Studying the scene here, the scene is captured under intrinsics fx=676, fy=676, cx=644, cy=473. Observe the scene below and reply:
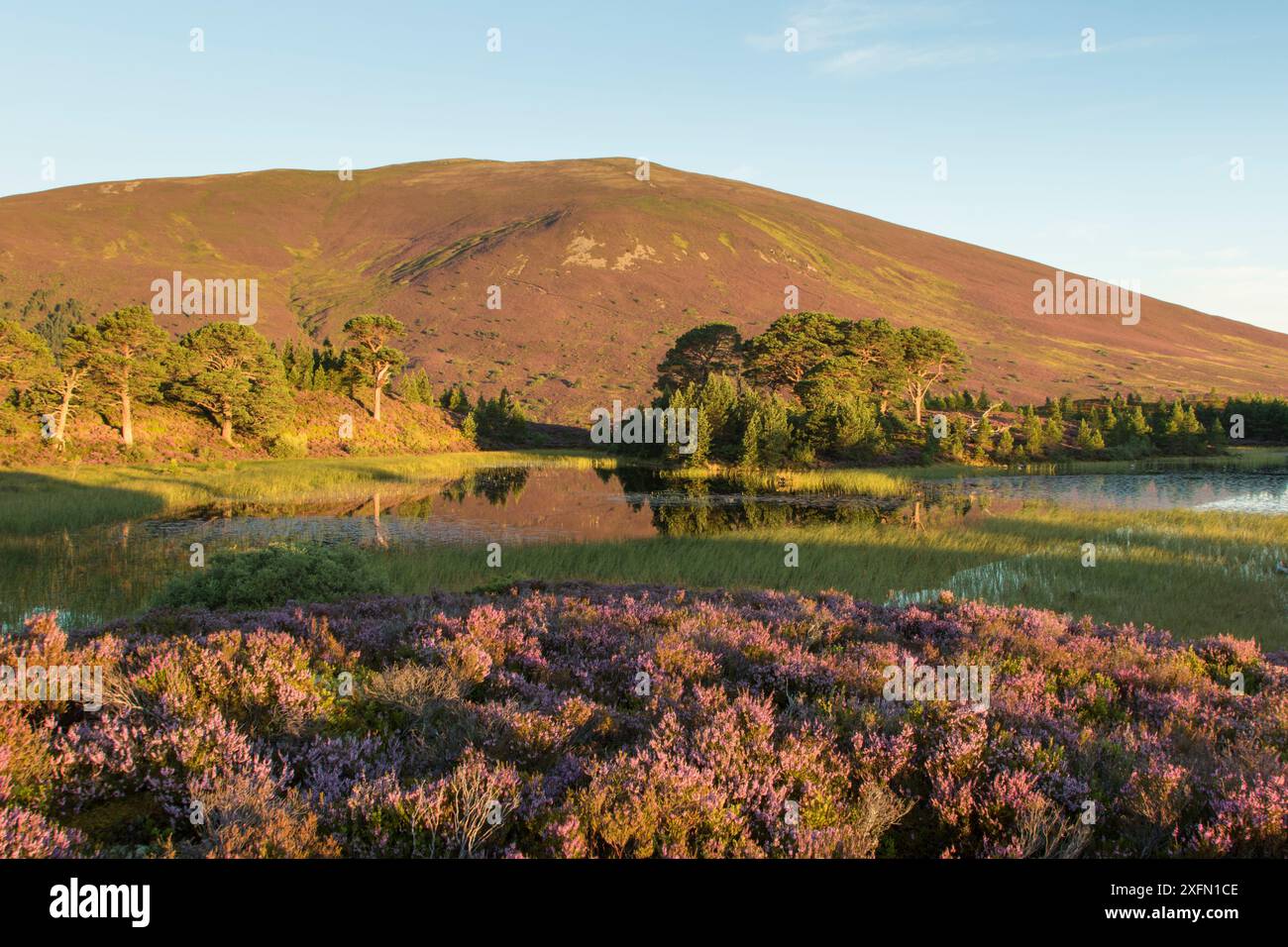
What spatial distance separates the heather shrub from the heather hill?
136 inches

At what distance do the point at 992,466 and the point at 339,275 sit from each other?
18545 centimetres

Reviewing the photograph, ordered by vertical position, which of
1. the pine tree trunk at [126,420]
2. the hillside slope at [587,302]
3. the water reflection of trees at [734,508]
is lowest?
the water reflection of trees at [734,508]

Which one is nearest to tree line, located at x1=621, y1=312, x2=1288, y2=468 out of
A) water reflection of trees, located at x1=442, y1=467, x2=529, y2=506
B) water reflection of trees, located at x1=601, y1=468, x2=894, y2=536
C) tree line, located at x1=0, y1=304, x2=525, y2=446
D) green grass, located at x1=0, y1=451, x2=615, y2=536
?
water reflection of trees, located at x1=442, y1=467, x2=529, y2=506

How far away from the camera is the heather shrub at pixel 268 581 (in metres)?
10.5

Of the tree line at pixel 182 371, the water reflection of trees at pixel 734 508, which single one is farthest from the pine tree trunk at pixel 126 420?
the water reflection of trees at pixel 734 508

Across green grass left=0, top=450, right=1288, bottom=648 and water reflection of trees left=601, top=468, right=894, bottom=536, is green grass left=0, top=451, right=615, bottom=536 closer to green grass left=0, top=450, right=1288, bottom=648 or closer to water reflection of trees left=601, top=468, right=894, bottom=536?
green grass left=0, top=450, right=1288, bottom=648

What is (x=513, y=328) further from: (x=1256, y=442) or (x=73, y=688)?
(x=73, y=688)

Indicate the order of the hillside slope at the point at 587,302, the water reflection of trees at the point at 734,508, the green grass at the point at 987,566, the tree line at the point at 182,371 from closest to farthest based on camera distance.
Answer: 1. the green grass at the point at 987,566
2. the water reflection of trees at the point at 734,508
3. the tree line at the point at 182,371
4. the hillside slope at the point at 587,302

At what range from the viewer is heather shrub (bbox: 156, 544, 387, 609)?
10.5 meters

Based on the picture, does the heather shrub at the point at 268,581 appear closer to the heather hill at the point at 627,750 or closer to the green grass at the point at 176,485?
the heather hill at the point at 627,750

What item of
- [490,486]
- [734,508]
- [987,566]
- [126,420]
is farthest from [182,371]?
[987,566]

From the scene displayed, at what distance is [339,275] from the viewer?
625ft

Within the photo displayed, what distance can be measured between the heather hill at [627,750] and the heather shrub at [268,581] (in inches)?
136

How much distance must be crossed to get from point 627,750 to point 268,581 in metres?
8.79
